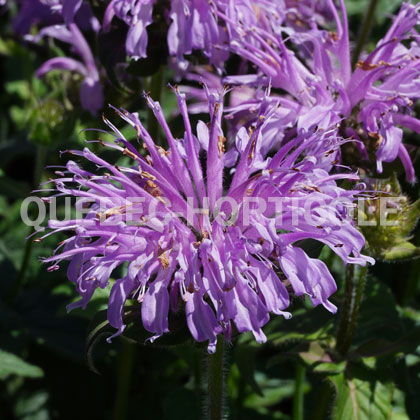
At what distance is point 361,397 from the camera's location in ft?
4.33

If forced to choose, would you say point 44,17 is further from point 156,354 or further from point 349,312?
point 349,312

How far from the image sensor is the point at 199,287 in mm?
1002

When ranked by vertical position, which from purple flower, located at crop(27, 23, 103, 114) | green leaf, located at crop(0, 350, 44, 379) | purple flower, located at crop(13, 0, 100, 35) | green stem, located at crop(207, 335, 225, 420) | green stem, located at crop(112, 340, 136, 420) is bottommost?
green stem, located at crop(112, 340, 136, 420)

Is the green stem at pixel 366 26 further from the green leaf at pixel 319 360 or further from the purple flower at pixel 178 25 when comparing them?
the green leaf at pixel 319 360

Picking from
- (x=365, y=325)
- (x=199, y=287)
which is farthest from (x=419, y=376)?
(x=199, y=287)

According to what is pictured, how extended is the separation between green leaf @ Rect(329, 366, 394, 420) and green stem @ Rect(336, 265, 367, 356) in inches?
2.5

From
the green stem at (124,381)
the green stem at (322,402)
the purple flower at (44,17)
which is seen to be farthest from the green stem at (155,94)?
the green stem at (322,402)

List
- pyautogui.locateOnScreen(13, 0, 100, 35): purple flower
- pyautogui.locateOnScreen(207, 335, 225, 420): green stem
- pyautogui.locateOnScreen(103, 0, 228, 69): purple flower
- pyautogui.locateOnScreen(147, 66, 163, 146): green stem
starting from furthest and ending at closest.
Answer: pyautogui.locateOnScreen(13, 0, 100, 35): purple flower, pyautogui.locateOnScreen(147, 66, 163, 146): green stem, pyautogui.locateOnScreen(103, 0, 228, 69): purple flower, pyautogui.locateOnScreen(207, 335, 225, 420): green stem

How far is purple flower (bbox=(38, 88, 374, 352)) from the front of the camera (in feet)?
3.25

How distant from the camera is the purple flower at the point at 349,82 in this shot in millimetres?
1284

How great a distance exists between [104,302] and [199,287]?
520 mm

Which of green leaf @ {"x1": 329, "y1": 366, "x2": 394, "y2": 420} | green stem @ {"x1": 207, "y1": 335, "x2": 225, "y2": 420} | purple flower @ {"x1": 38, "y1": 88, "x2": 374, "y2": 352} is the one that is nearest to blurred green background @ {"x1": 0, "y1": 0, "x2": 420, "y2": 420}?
green leaf @ {"x1": 329, "y1": 366, "x2": 394, "y2": 420}

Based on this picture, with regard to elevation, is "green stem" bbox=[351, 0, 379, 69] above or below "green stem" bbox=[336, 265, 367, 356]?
above

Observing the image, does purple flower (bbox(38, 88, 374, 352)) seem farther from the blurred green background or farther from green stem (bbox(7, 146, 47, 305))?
green stem (bbox(7, 146, 47, 305))
